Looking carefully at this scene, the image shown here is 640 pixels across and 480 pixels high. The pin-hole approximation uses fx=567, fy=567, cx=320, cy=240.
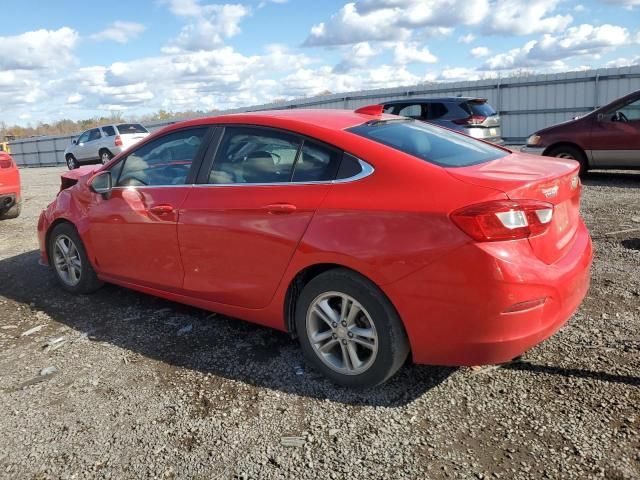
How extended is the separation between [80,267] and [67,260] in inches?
9.2

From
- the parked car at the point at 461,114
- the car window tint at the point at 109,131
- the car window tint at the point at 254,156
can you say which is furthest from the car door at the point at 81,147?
the car window tint at the point at 254,156

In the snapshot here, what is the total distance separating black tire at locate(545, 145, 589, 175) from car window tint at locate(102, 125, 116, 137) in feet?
56.9

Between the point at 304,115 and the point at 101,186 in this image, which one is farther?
the point at 101,186

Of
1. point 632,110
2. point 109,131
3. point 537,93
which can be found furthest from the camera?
point 109,131

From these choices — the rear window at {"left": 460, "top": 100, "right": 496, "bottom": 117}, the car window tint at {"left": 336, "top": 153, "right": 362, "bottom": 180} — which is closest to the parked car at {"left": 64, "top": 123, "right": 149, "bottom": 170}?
the rear window at {"left": 460, "top": 100, "right": 496, "bottom": 117}

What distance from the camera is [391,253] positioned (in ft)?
9.47

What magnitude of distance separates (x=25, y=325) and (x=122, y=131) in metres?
19.0

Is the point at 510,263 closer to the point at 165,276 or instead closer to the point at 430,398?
the point at 430,398

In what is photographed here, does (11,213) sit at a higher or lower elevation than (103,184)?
lower

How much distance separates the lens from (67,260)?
515 centimetres

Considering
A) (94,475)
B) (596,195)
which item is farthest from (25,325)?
(596,195)

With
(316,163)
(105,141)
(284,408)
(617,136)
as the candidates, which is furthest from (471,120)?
(105,141)

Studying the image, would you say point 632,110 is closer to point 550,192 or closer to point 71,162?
point 550,192

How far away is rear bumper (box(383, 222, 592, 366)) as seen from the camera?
2699 mm
